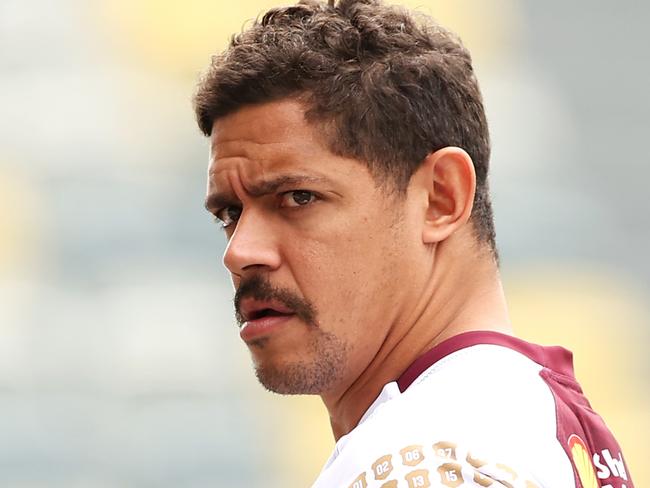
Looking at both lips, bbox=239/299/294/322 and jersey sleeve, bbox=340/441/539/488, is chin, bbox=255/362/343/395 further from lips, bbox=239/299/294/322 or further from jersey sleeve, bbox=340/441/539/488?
jersey sleeve, bbox=340/441/539/488

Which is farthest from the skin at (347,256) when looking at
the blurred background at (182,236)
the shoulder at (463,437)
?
the blurred background at (182,236)

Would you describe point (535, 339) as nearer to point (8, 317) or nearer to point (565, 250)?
point (565, 250)

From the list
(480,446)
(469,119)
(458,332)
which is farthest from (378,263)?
(480,446)

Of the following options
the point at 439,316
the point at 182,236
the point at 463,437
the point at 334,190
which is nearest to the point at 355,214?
the point at 334,190

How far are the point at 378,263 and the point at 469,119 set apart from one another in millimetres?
223

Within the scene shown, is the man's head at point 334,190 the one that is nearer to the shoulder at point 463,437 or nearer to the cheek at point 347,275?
the cheek at point 347,275

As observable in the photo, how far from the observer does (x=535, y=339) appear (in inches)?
218

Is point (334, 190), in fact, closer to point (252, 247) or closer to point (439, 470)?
point (252, 247)

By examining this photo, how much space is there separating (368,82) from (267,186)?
0.55 feet

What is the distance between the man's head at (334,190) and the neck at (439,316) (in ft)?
0.05

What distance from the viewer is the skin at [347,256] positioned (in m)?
1.55

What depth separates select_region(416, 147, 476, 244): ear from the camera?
1575 millimetres

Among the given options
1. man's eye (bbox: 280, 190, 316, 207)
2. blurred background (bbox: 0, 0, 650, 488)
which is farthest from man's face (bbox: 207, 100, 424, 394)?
blurred background (bbox: 0, 0, 650, 488)

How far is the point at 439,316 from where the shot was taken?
157 centimetres
